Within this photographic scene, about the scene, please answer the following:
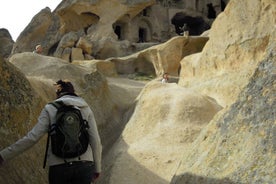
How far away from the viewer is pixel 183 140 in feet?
26.9

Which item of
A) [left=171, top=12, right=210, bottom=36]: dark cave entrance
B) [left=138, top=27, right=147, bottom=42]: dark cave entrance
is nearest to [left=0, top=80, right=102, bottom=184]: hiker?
[left=138, top=27, right=147, bottom=42]: dark cave entrance

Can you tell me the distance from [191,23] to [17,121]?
3314 centimetres

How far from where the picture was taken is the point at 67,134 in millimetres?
3492

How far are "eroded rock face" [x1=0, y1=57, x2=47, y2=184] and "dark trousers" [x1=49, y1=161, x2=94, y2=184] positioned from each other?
1093 millimetres

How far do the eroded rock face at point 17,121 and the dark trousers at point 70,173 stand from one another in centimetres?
109

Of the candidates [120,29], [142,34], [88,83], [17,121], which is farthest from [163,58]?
[17,121]

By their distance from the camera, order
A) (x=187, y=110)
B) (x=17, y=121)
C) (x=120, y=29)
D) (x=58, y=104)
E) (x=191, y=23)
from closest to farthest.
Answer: (x=58, y=104) < (x=17, y=121) < (x=187, y=110) < (x=120, y=29) < (x=191, y=23)

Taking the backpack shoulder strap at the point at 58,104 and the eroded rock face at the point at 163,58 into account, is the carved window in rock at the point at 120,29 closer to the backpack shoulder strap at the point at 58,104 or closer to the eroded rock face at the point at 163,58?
the eroded rock face at the point at 163,58

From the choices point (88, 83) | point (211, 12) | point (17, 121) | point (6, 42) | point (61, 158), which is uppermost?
point (61, 158)

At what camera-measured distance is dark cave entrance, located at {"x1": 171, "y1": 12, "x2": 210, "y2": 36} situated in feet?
115

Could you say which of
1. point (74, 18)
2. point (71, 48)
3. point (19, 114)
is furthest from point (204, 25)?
point (19, 114)

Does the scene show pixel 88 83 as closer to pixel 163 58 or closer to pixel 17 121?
pixel 17 121

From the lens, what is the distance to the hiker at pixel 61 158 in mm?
3488

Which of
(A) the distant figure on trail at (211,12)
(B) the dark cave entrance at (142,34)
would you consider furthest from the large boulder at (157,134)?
(A) the distant figure on trail at (211,12)
